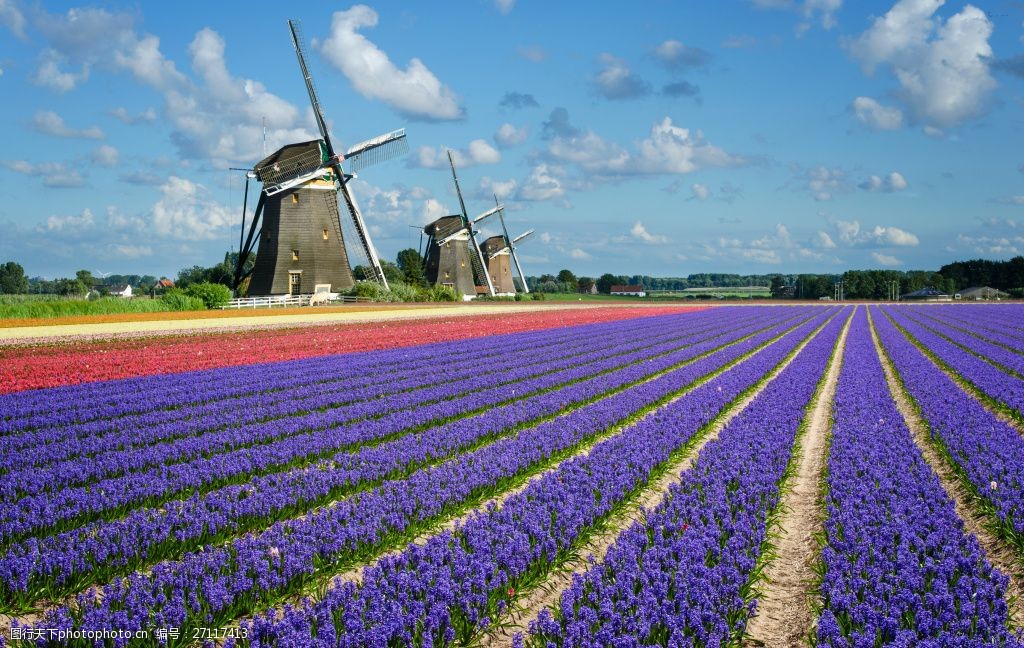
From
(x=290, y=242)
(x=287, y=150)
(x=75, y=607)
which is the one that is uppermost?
(x=287, y=150)

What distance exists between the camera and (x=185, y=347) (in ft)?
86.4

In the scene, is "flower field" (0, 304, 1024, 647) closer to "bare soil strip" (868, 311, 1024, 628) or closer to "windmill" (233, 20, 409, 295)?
"bare soil strip" (868, 311, 1024, 628)

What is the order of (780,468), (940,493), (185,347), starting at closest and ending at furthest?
(940,493)
(780,468)
(185,347)

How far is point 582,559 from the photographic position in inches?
261

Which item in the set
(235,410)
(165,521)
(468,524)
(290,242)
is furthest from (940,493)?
(290,242)

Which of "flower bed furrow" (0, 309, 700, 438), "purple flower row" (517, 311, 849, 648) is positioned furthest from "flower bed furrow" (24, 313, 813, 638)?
"flower bed furrow" (0, 309, 700, 438)

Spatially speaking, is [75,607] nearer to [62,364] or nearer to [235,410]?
[235,410]

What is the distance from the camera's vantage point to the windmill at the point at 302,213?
59438 millimetres

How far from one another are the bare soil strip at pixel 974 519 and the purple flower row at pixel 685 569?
6.33 ft

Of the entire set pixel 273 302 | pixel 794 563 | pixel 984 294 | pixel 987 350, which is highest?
pixel 984 294

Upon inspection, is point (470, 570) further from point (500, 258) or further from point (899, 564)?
point (500, 258)

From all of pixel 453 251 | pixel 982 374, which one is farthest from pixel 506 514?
pixel 453 251

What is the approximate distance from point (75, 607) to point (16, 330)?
33693 mm

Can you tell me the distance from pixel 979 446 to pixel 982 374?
9900 millimetres
